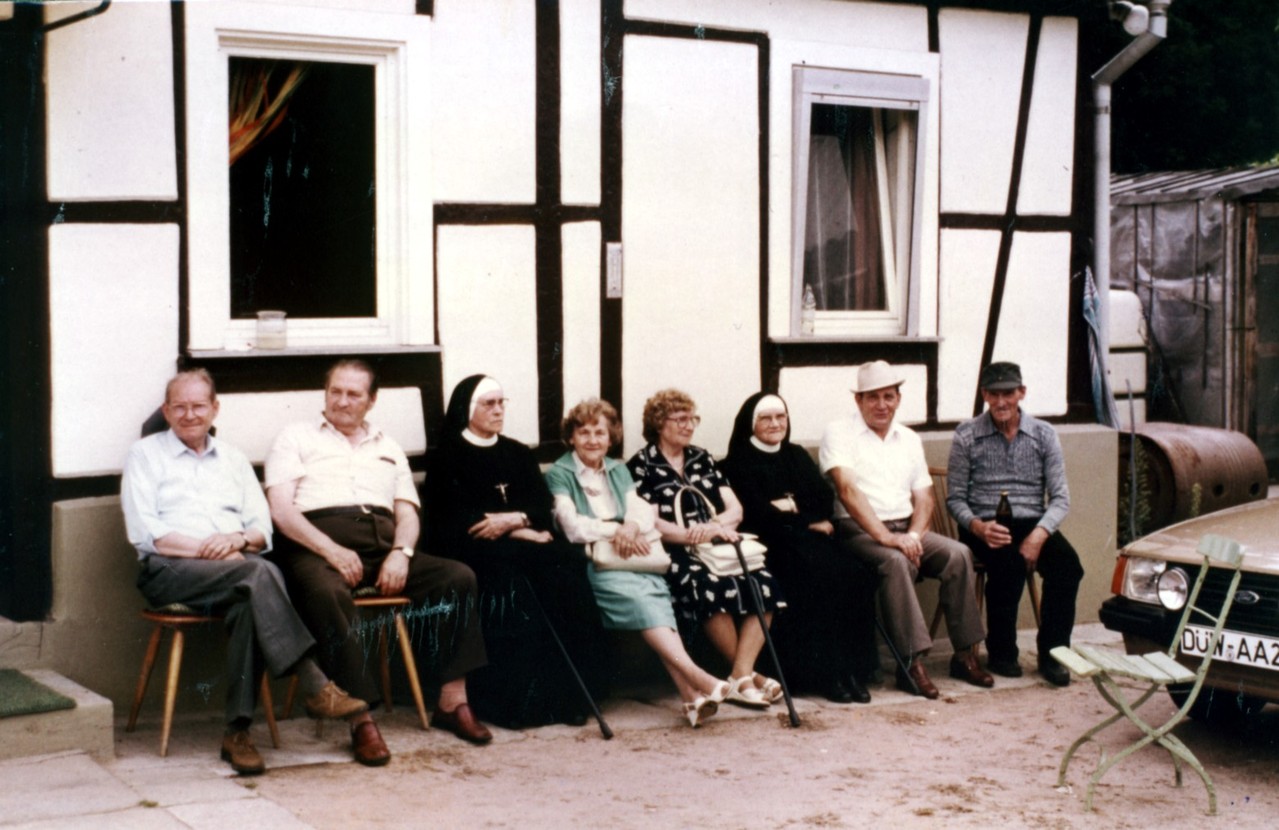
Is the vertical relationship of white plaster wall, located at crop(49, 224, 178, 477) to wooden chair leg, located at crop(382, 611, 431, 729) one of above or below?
above

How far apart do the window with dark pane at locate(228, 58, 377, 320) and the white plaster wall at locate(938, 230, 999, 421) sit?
311 cm

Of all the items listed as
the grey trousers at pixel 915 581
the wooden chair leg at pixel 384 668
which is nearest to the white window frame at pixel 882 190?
the grey trousers at pixel 915 581

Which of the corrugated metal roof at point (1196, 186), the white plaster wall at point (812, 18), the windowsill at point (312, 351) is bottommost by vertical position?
the windowsill at point (312, 351)

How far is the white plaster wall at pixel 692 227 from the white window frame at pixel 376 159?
3.36 ft

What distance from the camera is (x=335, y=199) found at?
7121 millimetres

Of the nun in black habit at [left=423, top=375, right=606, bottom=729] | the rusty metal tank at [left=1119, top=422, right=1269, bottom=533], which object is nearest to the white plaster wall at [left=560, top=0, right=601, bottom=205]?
the nun in black habit at [left=423, top=375, right=606, bottom=729]

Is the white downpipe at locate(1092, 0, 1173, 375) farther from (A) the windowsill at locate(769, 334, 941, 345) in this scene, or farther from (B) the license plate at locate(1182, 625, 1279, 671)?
(B) the license plate at locate(1182, 625, 1279, 671)

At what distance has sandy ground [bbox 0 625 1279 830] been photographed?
5324 mm

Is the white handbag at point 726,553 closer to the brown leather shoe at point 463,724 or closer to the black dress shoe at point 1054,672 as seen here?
the brown leather shoe at point 463,724

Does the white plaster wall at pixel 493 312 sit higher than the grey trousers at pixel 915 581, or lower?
higher

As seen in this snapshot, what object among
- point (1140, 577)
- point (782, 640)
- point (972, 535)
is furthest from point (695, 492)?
point (1140, 577)

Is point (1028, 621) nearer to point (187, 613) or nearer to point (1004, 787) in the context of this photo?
point (1004, 787)

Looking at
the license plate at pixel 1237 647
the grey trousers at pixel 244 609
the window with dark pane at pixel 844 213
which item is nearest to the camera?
the license plate at pixel 1237 647

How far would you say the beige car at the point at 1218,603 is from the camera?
5.76 m
